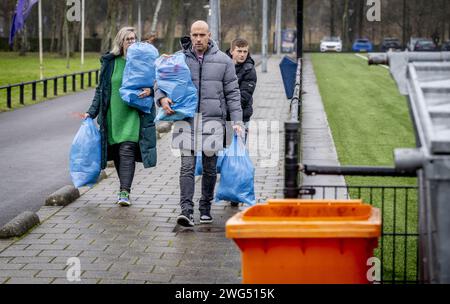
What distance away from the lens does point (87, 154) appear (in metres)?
9.88

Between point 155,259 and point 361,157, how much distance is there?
27.1 ft

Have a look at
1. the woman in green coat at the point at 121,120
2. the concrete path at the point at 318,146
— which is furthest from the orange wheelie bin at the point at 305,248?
the woman in green coat at the point at 121,120

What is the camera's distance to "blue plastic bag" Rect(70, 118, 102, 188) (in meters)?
9.85

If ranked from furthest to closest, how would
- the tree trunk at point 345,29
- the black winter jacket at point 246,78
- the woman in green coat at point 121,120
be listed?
the tree trunk at point 345,29 < the black winter jacket at point 246,78 < the woman in green coat at point 121,120

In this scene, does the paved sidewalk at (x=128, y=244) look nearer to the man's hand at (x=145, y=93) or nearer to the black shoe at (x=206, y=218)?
the black shoe at (x=206, y=218)

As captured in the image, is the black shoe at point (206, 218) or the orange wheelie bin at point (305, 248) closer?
the orange wheelie bin at point (305, 248)

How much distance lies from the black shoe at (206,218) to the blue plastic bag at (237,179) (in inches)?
9.7

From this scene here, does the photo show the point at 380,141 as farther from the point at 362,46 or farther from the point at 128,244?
the point at 362,46

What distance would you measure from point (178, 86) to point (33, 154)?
7600 mm

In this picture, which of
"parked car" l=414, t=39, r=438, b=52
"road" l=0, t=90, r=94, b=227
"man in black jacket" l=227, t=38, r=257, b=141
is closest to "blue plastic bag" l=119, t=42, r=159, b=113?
"man in black jacket" l=227, t=38, r=257, b=141

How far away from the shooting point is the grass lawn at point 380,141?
743 centimetres

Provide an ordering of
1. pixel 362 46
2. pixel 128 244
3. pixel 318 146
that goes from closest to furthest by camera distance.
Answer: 1. pixel 128 244
2. pixel 318 146
3. pixel 362 46

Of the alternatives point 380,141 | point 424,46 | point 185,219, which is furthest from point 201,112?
point 424,46

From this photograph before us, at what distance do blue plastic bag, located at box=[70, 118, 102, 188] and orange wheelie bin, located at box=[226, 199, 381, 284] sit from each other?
16.7 feet
